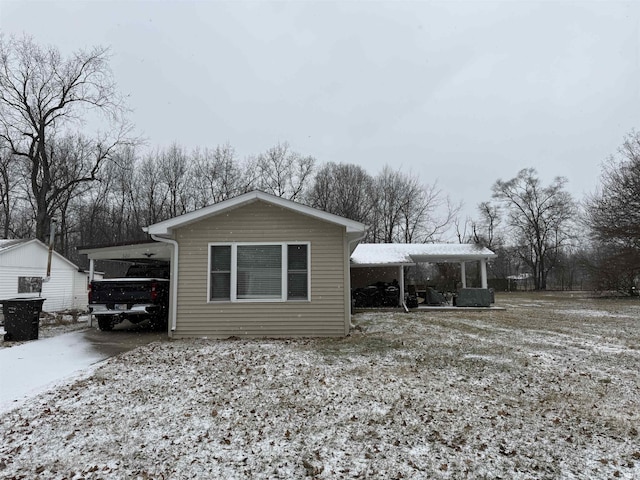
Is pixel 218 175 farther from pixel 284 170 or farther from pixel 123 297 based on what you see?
pixel 123 297

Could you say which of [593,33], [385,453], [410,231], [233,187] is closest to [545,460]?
[385,453]

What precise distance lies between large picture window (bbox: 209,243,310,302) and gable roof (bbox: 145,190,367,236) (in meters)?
0.74

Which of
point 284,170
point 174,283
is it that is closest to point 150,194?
point 284,170

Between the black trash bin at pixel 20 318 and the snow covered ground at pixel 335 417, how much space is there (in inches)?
135

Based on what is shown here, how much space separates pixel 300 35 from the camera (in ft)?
37.7

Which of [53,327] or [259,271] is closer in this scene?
[259,271]

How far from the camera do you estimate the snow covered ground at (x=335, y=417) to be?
286 cm

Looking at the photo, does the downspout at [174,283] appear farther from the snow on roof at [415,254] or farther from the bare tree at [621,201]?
the bare tree at [621,201]

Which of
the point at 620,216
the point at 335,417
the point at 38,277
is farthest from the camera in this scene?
the point at 620,216

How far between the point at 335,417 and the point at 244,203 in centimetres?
560

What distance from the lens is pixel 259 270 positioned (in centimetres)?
835

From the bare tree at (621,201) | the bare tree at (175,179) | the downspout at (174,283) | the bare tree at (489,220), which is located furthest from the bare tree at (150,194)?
the bare tree at (489,220)

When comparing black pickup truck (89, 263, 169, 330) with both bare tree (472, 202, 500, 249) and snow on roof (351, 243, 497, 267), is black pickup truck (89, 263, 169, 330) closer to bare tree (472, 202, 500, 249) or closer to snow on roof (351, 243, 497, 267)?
snow on roof (351, 243, 497, 267)

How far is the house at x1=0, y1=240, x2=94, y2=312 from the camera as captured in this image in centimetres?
1396
